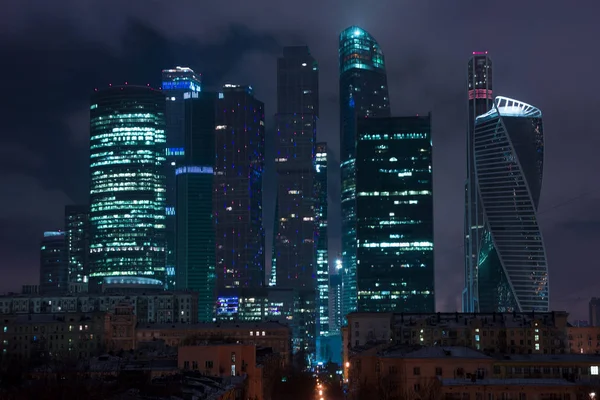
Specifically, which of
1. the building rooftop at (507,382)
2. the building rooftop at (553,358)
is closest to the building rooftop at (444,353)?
A: the building rooftop at (553,358)

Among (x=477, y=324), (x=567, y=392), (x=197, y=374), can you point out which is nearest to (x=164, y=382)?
(x=197, y=374)

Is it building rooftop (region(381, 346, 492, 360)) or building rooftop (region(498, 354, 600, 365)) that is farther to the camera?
building rooftop (region(498, 354, 600, 365))

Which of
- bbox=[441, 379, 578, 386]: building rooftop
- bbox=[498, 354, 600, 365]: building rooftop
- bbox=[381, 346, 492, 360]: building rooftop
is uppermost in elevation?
bbox=[381, 346, 492, 360]: building rooftop

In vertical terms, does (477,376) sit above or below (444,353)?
below

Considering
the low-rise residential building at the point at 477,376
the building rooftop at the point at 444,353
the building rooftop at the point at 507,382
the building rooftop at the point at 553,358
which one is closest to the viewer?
the low-rise residential building at the point at 477,376

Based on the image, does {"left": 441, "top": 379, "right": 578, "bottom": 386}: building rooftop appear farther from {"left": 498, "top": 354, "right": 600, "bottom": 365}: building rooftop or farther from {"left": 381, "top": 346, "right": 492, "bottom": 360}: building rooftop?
{"left": 498, "top": 354, "right": 600, "bottom": 365}: building rooftop

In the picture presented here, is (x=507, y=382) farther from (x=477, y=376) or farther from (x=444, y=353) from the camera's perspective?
(x=444, y=353)

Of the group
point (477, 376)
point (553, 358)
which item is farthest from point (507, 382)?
point (553, 358)

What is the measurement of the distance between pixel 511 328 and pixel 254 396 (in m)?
68.9

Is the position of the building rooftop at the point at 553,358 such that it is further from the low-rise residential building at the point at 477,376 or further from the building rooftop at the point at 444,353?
the building rooftop at the point at 444,353

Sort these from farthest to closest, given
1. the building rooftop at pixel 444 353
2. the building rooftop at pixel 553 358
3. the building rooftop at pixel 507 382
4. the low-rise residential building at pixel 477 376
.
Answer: the building rooftop at pixel 553 358
the building rooftop at pixel 444 353
the building rooftop at pixel 507 382
the low-rise residential building at pixel 477 376

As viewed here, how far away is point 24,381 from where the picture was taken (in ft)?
397

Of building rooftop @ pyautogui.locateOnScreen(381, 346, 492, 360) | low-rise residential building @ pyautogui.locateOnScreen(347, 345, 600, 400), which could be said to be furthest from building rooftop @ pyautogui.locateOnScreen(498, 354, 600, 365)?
building rooftop @ pyautogui.locateOnScreen(381, 346, 492, 360)

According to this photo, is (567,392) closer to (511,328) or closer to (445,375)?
(445,375)
